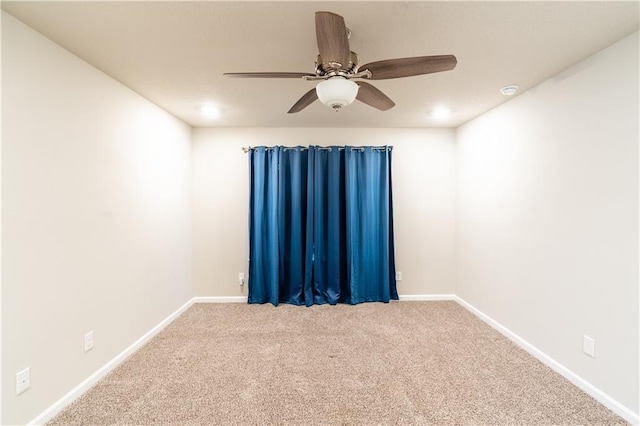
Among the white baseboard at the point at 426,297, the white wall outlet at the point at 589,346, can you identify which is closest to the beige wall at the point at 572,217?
the white wall outlet at the point at 589,346

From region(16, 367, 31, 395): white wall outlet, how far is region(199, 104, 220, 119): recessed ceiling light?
2.36 m

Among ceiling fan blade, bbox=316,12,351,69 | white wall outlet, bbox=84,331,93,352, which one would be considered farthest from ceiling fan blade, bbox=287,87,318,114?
white wall outlet, bbox=84,331,93,352

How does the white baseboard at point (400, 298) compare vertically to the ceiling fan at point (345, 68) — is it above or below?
below

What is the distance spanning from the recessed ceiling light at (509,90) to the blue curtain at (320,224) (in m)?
1.40

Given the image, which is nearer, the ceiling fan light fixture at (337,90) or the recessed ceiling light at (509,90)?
the ceiling fan light fixture at (337,90)

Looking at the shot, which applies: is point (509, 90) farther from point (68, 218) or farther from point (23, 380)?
point (23, 380)

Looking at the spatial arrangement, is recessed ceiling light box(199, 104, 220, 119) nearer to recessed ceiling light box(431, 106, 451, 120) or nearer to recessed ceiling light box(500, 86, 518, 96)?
recessed ceiling light box(431, 106, 451, 120)

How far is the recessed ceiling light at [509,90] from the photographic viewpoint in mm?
2399

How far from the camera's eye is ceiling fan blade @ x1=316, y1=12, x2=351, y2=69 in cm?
121

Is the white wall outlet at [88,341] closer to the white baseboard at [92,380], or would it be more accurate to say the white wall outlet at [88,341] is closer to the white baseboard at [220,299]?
the white baseboard at [92,380]

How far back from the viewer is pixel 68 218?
1.86 m

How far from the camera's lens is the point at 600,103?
73.0 inches

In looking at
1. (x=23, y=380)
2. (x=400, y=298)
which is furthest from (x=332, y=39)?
(x=400, y=298)

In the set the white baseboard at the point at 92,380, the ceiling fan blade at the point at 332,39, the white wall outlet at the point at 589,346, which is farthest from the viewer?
the white wall outlet at the point at 589,346
